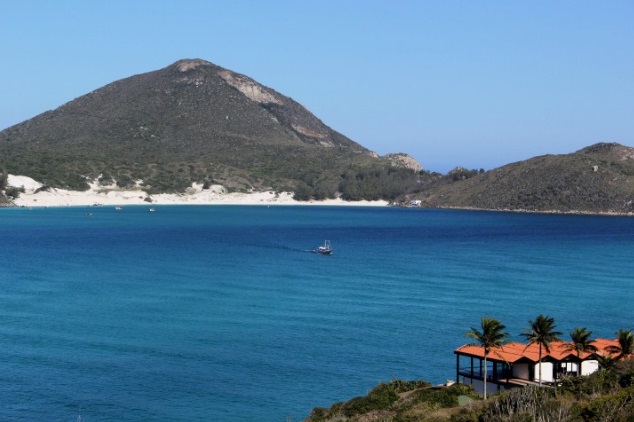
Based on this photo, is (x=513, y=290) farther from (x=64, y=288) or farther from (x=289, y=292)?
(x=64, y=288)

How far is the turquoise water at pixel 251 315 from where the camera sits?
5069 centimetres

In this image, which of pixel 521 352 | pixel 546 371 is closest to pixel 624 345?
pixel 546 371

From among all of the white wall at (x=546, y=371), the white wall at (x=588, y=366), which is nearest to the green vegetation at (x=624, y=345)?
the white wall at (x=588, y=366)

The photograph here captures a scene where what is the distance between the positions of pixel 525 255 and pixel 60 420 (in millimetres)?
98776

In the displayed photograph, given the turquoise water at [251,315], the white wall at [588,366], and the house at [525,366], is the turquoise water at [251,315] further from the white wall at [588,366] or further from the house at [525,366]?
the white wall at [588,366]

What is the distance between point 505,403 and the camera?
1265 inches

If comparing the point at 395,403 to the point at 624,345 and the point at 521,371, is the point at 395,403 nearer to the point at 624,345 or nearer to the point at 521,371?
the point at 521,371

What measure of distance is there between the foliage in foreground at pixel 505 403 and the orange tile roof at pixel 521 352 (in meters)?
3.34

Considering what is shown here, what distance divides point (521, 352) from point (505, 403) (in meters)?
17.1

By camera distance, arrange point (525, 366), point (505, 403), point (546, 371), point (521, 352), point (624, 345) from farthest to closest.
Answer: point (521, 352) → point (525, 366) → point (546, 371) → point (624, 345) → point (505, 403)

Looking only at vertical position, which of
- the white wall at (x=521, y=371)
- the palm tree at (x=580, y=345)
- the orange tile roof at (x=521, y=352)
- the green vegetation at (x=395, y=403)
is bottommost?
the green vegetation at (x=395, y=403)

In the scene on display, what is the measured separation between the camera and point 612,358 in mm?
45125

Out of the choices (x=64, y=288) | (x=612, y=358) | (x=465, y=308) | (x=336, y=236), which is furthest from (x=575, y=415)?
(x=336, y=236)

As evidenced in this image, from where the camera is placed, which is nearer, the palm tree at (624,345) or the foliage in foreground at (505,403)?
the foliage in foreground at (505,403)
